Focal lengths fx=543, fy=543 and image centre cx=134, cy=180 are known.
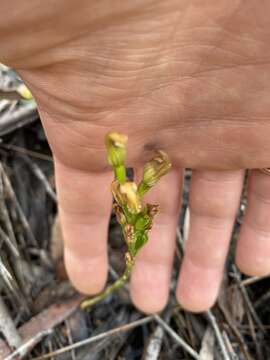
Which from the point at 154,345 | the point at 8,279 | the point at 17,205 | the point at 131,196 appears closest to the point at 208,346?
the point at 154,345

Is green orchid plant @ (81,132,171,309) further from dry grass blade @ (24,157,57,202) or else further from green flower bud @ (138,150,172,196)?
dry grass blade @ (24,157,57,202)

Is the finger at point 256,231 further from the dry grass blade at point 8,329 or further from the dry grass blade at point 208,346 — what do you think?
the dry grass blade at point 8,329

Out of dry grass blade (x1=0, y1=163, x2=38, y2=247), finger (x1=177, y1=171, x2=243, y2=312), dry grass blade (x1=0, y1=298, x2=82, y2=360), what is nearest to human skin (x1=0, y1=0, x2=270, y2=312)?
finger (x1=177, y1=171, x2=243, y2=312)

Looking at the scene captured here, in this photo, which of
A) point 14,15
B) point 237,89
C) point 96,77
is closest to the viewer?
point 14,15

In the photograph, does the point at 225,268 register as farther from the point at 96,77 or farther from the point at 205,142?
the point at 96,77

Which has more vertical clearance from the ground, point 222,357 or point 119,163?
point 119,163

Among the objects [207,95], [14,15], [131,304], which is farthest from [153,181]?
[131,304]

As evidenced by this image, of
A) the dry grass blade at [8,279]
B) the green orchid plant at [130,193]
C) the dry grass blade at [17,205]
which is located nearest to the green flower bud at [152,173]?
the green orchid plant at [130,193]
